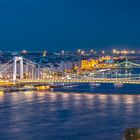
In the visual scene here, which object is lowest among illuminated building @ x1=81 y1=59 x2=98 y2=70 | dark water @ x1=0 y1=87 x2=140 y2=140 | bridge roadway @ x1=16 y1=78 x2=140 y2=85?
dark water @ x1=0 y1=87 x2=140 y2=140

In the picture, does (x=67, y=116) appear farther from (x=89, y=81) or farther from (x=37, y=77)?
(x=37, y=77)

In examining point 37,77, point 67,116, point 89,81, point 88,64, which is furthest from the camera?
point 88,64

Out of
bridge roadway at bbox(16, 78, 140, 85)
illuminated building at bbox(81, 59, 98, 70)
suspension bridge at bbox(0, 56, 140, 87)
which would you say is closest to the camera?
bridge roadway at bbox(16, 78, 140, 85)

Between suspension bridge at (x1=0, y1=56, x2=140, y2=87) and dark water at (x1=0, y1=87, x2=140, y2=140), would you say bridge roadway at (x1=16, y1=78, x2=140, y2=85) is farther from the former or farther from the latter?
dark water at (x1=0, y1=87, x2=140, y2=140)

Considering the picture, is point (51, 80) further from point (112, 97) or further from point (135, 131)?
point (135, 131)

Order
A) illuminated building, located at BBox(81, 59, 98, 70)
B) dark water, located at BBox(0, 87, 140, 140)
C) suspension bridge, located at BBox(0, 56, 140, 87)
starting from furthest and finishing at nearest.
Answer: illuminated building, located at BBox(81, 59, 98, 70) < suspension bridge, located at BBox(0, 56, 140, 87) < dark water, located at BBox(0, 87, 140, 140)

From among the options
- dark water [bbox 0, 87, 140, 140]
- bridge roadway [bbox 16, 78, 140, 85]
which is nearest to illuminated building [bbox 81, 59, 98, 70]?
bridge roadway [bbox 16, 78, 140, 85]

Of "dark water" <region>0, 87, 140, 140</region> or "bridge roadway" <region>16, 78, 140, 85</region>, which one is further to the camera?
"bridge roadway" <region>16, 78, 140, 85</region>

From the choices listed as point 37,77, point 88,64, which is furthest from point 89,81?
point 88,64

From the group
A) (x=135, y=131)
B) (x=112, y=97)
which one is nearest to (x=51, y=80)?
(x=112, y=97)
